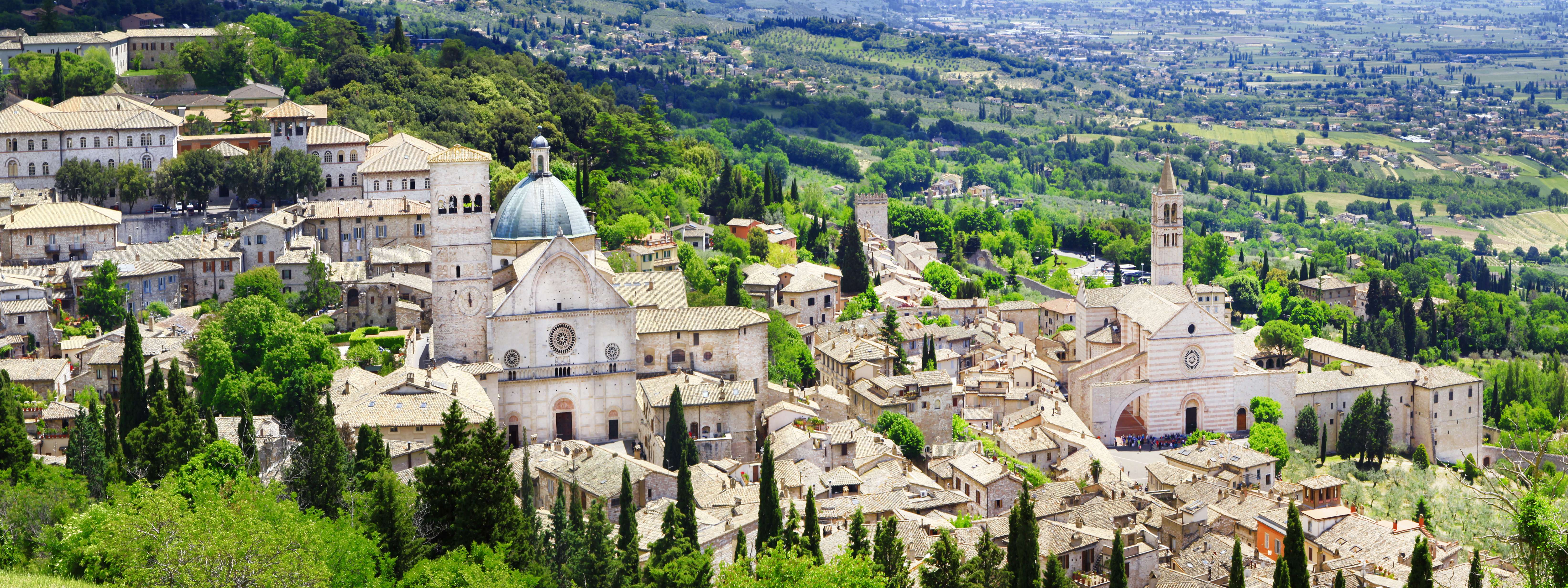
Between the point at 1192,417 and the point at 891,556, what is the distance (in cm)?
3315

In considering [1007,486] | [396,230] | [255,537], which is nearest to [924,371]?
[1007,486]

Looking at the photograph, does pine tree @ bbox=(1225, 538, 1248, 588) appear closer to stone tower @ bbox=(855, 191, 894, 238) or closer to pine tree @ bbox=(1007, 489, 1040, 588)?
pine tree @ bbox=(1007, 489, 1040, 588)

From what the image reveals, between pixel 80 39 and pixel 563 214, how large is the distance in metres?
45.6

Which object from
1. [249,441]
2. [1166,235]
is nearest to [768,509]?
[249,441]

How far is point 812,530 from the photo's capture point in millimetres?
47812

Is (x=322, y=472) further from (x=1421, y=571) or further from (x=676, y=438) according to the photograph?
(x=1421, y=571)

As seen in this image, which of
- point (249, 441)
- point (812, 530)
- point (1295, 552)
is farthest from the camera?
point (249, 441)

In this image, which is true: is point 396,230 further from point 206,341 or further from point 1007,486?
point 1007,486

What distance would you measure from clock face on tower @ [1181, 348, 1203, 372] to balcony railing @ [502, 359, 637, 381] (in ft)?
90.8

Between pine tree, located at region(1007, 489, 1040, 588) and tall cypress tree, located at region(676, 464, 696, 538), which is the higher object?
tall cypress tree, located at region(676, 464, 696, 538)

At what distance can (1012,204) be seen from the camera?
6560 inches

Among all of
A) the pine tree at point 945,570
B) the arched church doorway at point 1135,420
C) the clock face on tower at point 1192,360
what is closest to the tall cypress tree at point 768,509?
the pine tree at point 945,570

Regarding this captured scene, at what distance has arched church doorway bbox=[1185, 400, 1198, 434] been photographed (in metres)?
75.2

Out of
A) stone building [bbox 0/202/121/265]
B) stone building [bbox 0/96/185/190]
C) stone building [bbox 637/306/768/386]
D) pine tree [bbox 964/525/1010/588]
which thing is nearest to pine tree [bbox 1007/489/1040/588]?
pine tree [bbox 964/525/1010/588]
